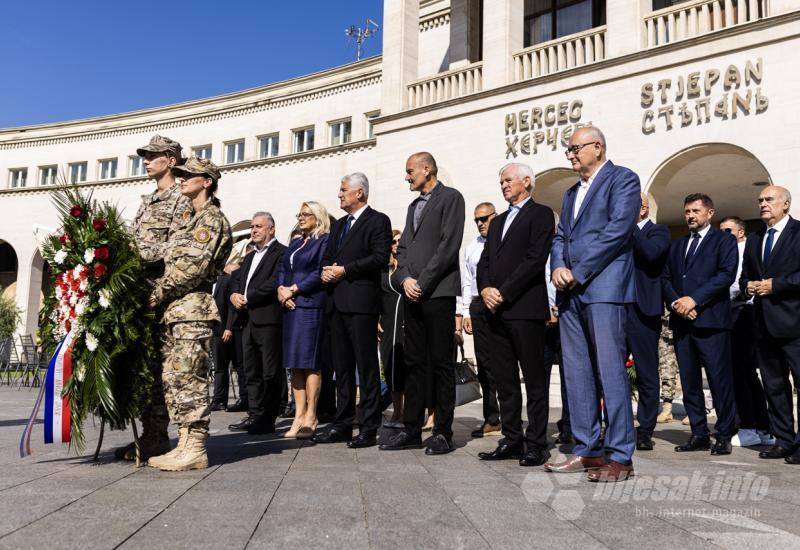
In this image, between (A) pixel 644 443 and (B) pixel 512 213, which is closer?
(B) pixel 512 213

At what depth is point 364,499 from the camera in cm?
359

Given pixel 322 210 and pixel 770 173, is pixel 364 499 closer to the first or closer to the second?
pixel 322 210

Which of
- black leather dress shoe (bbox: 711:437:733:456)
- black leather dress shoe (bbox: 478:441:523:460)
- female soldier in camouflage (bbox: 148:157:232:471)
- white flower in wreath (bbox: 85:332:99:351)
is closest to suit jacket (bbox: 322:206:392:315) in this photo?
female soldier in camouflage (bbox: 148:157:232:471)

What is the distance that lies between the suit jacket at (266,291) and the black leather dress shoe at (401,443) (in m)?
2.08

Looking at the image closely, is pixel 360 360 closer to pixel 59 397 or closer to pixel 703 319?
pixel 59 397

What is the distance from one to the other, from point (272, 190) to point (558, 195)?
40.1 feet

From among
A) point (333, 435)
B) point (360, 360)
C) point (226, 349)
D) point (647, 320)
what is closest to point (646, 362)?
point (647, 320)

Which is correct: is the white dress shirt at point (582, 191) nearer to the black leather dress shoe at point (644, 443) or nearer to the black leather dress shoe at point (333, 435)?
the black leather dress shoe at point (644, 443)

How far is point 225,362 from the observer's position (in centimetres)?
988

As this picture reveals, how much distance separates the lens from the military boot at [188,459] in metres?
4.54

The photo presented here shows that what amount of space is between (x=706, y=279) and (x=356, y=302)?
328 cm

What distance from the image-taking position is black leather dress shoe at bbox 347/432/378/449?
5.80 metres

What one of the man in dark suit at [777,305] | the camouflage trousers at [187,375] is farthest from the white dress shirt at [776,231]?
the camouflage trousers at [187,375]

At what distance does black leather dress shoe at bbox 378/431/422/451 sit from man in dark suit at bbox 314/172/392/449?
244 mm
